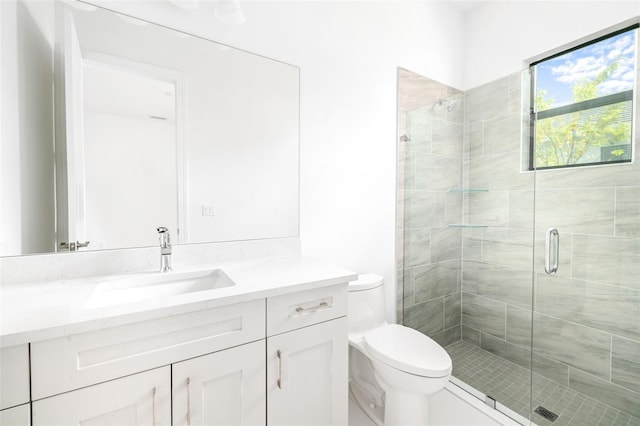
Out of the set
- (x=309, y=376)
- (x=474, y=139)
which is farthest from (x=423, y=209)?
(x=309, y=376)

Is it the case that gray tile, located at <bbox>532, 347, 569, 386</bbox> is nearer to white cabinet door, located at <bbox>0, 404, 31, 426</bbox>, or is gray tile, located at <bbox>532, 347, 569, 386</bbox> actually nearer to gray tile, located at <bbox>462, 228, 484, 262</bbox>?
gray tile, located at <bbox>462, 228, 484, 262</bbox>

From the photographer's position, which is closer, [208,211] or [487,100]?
[208,211]

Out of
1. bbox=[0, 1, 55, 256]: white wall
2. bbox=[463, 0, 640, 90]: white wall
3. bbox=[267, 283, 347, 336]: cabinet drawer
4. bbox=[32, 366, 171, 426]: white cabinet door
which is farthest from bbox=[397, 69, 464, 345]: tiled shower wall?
bbox=[0, 1, 55, 256]: white wall

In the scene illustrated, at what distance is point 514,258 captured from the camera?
6.53ft

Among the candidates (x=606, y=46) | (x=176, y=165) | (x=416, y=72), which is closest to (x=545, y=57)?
(x=606, y=46)

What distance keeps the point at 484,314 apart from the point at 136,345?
7.50 feet

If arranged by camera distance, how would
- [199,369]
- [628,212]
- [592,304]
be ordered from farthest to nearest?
[592,304], [628,212], [199,369]

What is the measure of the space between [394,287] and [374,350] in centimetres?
73

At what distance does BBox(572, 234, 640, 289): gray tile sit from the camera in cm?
151

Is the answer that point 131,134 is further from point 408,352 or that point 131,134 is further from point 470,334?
point 470,334

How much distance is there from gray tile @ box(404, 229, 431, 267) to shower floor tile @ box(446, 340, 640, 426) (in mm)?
736

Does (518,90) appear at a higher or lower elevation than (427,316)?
higher

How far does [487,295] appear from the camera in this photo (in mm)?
2180

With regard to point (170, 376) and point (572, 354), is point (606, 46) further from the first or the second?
point (170, 376)
